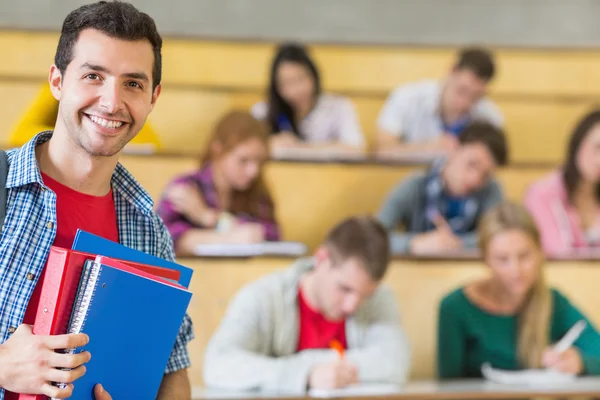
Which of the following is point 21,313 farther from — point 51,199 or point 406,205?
point 406,205

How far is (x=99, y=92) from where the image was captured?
2.09ft

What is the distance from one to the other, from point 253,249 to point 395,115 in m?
0.76

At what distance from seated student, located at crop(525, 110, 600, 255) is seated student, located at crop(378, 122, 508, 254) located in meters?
0.11

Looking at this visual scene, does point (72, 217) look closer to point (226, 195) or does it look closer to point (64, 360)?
point (64, 360)

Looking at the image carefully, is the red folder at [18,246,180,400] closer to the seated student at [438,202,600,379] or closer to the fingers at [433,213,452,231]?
the seated student at [438,202,600,379]

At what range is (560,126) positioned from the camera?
2512 mm

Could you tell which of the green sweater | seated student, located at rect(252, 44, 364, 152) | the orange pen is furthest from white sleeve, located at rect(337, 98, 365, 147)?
the orange pen

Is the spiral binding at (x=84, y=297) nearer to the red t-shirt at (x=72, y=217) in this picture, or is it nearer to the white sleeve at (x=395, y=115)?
the red t-shirt at (x=72, y=217)

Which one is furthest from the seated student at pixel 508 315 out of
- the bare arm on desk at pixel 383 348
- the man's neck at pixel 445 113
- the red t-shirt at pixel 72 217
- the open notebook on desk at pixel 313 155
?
the red t-shirt at pixel 72 217

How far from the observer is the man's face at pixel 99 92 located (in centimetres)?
63

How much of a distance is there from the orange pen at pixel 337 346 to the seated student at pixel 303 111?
0.72 metres

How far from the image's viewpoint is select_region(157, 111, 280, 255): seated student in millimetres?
1644

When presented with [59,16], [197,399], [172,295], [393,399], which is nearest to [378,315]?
[393,399]

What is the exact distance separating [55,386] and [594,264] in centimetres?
133
